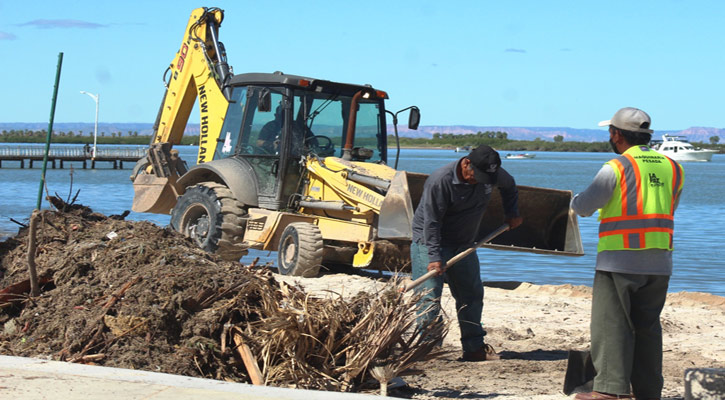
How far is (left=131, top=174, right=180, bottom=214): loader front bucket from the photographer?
13.9 metres

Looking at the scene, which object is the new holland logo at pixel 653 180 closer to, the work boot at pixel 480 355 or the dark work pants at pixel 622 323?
the dark work pants at pixel 622 323

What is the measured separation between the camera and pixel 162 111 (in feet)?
48.1

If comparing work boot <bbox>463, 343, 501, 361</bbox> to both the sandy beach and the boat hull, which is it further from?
the boat hull

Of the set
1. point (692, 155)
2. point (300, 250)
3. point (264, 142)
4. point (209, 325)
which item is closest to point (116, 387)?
point (209, 325)

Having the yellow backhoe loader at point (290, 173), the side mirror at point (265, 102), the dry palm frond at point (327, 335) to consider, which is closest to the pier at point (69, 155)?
the yellow backhoe loader at point (290, 173)

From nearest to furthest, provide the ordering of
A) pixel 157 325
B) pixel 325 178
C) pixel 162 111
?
pixel 157 325 → pixel 325 178 → pixel 162 111

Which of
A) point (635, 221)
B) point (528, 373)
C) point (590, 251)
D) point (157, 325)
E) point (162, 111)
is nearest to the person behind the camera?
point (635, 221)

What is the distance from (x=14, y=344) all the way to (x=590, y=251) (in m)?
13.6

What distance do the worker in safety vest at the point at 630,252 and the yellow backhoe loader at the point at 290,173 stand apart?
16.6ft

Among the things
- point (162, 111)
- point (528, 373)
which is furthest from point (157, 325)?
point (162, 111)

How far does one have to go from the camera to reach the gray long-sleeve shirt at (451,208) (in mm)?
7242

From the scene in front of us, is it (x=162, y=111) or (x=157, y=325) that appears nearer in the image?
(x=157, y=325)

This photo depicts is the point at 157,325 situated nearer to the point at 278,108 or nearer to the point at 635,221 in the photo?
the point at 635,221

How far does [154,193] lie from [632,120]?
963 centimetres
